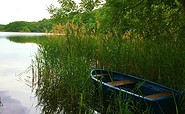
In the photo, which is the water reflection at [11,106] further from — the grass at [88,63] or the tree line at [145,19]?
the tree line at [145,19]

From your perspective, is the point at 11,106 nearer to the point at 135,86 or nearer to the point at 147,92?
the point at 135,86

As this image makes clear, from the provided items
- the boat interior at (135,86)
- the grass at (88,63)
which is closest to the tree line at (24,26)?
the grass at (88,63)

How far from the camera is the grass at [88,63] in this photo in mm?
5656

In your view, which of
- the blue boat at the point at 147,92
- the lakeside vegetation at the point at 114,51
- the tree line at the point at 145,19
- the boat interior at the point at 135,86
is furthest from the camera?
the tree line at the point at 145,19

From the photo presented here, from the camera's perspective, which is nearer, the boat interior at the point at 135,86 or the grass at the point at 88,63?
the boat interior at the point at 135,86

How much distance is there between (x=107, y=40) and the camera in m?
7.58

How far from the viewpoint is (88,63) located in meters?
6.30

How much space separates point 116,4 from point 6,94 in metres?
4.17

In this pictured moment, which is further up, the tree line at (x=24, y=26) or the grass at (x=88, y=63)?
the grass at (x=88, y=63)

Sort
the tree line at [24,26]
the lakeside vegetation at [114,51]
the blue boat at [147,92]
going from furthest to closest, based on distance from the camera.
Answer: the tree line at [24,26] < the lakeside vegetation at [114,51] < the blue boat at [147,92]

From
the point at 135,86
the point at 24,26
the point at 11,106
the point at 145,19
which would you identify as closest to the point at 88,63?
the point at 135,86

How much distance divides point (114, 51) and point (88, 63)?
2.99 feet

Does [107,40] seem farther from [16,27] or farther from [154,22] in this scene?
[16,27]

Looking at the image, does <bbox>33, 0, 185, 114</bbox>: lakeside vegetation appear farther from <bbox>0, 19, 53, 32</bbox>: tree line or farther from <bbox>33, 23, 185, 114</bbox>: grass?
<bbox>0, 19, 53, 32</bbox>: tree line
